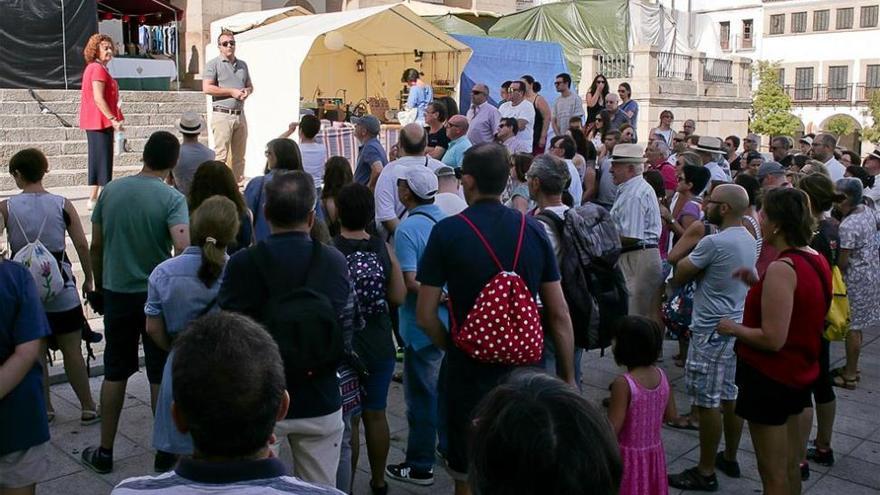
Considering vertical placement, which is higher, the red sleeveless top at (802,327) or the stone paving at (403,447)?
the red sleeveless top at (802,327)

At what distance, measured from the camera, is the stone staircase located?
12.8 m

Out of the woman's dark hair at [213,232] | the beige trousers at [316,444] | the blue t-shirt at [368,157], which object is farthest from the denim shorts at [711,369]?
the blue t-shirt at [368,157]

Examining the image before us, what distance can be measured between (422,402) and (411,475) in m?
0.47

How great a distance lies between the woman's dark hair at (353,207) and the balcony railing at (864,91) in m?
60.7

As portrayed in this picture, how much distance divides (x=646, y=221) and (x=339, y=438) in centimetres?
360

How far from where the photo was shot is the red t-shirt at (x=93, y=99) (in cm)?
919

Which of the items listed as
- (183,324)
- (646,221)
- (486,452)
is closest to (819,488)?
(646,221)

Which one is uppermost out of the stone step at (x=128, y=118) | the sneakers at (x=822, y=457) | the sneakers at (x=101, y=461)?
the stone step at (x=128, y=118)

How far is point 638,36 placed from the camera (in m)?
25.6

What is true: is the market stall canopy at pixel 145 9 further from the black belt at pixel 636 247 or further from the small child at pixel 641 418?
the small child at pixel 641 418

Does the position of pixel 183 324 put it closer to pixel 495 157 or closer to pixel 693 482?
pixel 495 157

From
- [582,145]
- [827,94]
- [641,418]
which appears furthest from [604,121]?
[827,94]

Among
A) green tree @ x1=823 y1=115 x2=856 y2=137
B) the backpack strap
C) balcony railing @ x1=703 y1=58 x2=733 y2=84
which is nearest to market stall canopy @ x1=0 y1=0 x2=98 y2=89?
the backpack strap

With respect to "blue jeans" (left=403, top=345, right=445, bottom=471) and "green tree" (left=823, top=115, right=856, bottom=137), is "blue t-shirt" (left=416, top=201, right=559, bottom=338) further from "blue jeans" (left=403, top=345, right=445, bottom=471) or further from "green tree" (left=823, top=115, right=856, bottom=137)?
"green tree" (left=823, top=115, right=856, bottom=137)
